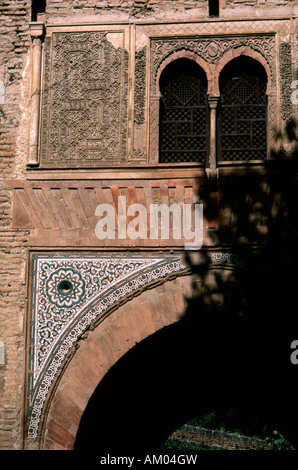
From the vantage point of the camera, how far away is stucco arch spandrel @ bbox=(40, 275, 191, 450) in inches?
257

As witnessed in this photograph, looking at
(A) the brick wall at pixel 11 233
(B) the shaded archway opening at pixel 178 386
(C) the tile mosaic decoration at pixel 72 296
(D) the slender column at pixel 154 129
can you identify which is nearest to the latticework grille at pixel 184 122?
(D) the slender column at pixel 154 129

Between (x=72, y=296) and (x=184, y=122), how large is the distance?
2.03 metres

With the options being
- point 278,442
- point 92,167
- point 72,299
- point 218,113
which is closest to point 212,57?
point 218,113

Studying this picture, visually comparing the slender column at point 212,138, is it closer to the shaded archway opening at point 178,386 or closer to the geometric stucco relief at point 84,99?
the geometric stucco relief at point 84,99

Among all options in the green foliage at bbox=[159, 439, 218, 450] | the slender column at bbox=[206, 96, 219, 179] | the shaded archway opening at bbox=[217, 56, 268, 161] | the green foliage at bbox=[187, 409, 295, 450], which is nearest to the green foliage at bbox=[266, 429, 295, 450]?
the green foliage at bbox=[187, 409, 295, 450]

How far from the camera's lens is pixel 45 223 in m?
6.91

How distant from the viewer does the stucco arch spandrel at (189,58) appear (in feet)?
23.1

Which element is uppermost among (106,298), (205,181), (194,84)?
(194,84)

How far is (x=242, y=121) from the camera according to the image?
279 inches

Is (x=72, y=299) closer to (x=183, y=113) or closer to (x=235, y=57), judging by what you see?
(x=183, y=113)

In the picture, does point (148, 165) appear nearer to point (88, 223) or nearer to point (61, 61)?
point (88, 223)

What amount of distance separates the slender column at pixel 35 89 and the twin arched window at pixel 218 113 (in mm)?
1223

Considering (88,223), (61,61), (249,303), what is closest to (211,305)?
(249,303)

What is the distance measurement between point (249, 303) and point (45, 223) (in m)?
2.06
